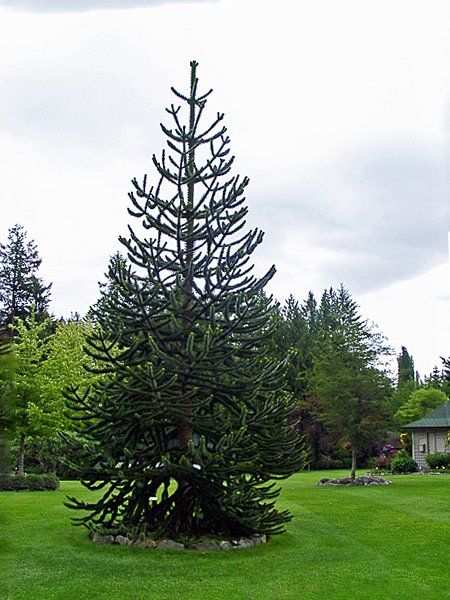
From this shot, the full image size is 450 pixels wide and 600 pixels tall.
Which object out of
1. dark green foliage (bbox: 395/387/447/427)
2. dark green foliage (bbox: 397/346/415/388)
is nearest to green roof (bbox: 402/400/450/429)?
dark green foliage (bbox: 395/387/447/427)

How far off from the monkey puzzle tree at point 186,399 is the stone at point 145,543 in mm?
213

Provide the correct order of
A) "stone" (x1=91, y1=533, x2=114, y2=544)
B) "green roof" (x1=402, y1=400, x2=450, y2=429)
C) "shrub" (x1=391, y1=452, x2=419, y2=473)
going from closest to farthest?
"stone" (x1=91, y1=533, x2=114, y2=544) < "shrub" (x1=391, y1=452, x2=419, y2=473) < "green roof" (x1=402, y1=400, x2=450, y2=429)

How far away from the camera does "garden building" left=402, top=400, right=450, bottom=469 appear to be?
126ft

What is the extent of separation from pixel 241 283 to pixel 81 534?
550cm

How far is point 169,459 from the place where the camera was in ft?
30.5

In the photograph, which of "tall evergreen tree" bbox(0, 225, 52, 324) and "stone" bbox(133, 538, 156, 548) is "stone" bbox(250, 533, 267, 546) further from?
"tall evergreen tree" bbox(0, 225, 52, 324)

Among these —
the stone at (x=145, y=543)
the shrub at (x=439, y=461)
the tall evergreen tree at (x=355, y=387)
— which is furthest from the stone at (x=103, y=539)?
the shrub at (x=439, y=461)

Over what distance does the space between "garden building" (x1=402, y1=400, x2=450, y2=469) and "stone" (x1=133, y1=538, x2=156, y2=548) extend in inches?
1272

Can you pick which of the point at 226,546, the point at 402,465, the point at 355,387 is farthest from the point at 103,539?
the point at 402,465

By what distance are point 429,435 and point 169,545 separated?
112 ft

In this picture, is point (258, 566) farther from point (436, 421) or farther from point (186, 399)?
point (436, 421)

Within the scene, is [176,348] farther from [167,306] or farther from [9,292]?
[9,292]

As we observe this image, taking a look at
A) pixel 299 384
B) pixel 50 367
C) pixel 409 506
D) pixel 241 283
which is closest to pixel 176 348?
pixel 241 283

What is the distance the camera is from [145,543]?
30.3ft
